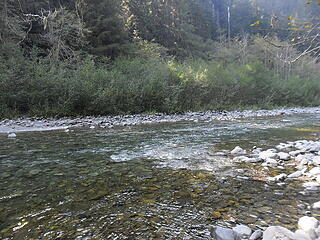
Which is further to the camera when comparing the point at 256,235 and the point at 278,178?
the point at 278,178

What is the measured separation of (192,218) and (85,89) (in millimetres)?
10211

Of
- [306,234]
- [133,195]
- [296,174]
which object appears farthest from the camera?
[296,174]

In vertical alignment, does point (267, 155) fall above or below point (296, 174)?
below

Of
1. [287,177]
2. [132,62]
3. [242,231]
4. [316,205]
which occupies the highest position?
[132,62]

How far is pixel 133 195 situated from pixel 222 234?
1216mm

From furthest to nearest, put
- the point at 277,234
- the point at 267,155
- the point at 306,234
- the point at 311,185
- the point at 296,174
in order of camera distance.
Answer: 1. the point at 267,155
2. the point at 296,174
3. the point at 311,185
4. the point at 306,234
5. the point at 277,234

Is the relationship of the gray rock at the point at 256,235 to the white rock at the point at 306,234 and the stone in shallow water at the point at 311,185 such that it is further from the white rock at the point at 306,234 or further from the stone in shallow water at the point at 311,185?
the stone in shallow water at the point at 311,185

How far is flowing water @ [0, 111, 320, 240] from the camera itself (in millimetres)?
2180

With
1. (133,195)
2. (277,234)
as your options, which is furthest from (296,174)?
(133,195)

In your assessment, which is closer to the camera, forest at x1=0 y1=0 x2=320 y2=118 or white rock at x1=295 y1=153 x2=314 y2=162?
white rock at x1=295 y1=153 x2=314 y2=162

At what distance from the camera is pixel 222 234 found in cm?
195

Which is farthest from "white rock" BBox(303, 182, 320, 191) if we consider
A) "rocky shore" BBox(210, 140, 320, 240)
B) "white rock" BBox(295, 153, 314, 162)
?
"white rock" BBox(295, 153, 314, 162)

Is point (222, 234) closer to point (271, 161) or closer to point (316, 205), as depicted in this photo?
point (316, 205)

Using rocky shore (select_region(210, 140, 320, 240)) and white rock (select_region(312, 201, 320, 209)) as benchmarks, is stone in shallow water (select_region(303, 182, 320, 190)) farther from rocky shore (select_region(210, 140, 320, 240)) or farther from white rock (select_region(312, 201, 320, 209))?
Result: white rock (select_region(312, 201, 320, 209))
